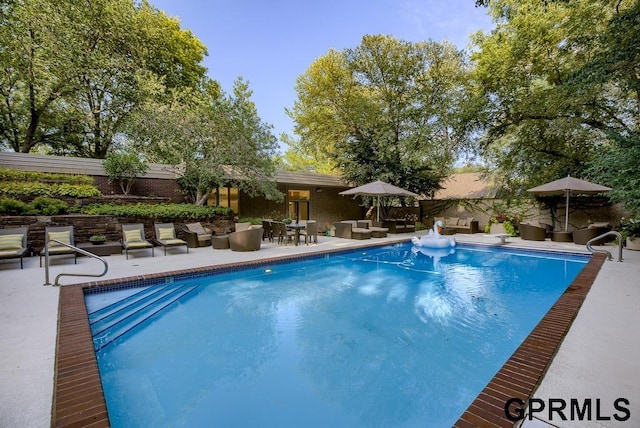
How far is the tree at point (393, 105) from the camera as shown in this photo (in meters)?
16.2

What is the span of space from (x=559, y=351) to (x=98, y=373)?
437cm

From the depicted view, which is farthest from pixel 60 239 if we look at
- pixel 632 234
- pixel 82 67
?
pixel 632 234

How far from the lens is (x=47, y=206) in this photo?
8797 millimetres

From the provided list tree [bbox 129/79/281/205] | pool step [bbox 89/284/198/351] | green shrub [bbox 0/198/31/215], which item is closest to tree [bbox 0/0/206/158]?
tree [bbox 129/79/281/205]

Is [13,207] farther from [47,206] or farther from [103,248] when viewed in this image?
[103,248]

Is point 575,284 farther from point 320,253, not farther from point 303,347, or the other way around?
point 320,253

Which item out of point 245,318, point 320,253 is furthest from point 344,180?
point 245,318

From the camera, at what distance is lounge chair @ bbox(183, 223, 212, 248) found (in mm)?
10203

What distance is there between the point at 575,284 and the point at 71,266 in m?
10.6

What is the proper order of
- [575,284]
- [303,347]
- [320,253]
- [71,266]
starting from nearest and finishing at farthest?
[303,347] < [575,284] < [71,266] < [320,253]

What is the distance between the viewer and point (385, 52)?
1630 centimetres

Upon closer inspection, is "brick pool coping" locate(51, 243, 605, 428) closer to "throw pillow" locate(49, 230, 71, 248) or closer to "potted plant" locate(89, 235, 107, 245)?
"throw pillow" locate(49, 230, 71, 248)

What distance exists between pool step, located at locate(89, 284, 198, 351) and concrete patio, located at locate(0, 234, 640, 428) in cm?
57

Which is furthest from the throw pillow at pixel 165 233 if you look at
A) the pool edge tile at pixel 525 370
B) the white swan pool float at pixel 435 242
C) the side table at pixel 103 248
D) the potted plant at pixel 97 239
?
the pool edge tile at pixel 525 370
